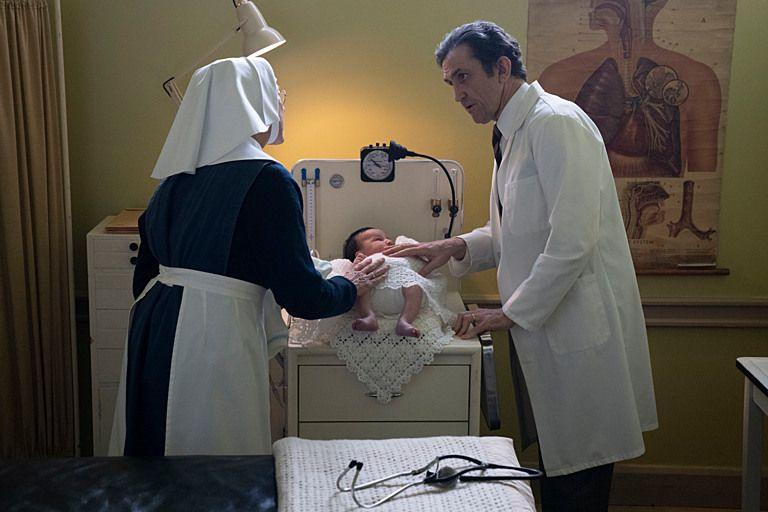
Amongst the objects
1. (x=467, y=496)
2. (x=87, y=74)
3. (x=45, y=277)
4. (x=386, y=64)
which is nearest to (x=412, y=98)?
(x=386, y=64)

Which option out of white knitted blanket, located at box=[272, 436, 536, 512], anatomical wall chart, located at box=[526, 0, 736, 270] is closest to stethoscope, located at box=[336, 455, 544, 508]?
white knitted blanket, located at box=[272, 436, 536, 512]

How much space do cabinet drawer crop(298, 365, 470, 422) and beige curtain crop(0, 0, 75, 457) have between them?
99cm

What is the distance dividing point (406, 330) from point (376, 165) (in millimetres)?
557

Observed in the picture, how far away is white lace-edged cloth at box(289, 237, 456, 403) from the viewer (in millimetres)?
2262

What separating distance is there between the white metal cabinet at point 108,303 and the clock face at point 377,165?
72cm

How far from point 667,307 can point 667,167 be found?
1.54 feet

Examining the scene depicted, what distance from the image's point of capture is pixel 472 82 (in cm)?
234

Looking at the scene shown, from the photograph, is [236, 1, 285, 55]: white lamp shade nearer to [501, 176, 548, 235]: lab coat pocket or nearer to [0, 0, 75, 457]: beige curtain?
[0, 0, 75, 457]: beige curtain

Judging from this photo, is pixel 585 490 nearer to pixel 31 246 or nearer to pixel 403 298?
pixel 403 298

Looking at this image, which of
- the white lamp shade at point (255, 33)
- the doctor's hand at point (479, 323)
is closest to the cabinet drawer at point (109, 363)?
the white lamp shade at point (255, 33)

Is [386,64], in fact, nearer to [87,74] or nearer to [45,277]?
[87,74]

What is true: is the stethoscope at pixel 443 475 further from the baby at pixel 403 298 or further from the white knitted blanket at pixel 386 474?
the baby at pixel 403 298

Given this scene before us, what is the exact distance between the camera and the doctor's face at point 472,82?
232cm

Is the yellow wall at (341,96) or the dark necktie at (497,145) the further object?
the yellow wall at (341,96)
